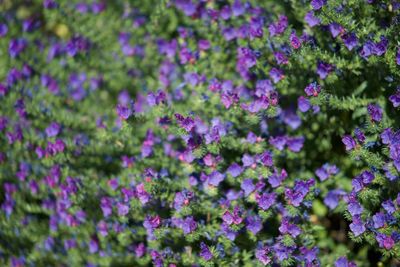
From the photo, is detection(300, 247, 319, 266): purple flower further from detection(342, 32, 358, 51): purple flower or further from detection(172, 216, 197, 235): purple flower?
detection(342, 32, 358, 51): purple flower

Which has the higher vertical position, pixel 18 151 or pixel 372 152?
pixel 18 151

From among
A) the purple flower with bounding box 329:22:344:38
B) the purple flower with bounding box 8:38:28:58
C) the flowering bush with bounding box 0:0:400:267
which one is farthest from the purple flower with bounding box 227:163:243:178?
the purple flower with bounding box 8:38:28:58

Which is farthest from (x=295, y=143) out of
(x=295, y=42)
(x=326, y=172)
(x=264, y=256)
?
(x=264, y=256)

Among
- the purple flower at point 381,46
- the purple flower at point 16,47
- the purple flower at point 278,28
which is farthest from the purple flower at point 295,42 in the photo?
the purple flower at point 16,47

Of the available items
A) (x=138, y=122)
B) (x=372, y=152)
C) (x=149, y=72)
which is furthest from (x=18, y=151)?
(x=372, y=152)

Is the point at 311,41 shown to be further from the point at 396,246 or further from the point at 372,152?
the point at 396,246

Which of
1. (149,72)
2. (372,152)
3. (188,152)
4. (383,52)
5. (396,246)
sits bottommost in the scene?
(396,246)

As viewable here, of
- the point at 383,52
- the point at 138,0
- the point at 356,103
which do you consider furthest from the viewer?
the point at 138,0

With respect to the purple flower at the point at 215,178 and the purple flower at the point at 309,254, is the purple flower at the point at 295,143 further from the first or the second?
the purple flower at the point at 309,254
